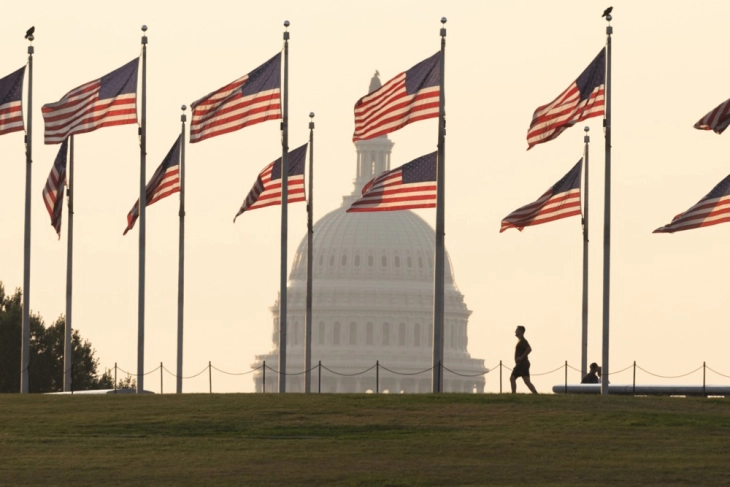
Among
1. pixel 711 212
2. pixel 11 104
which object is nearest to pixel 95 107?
pixel 11 104

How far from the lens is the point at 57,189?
6919cm

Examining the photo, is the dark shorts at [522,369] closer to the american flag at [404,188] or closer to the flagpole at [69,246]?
the american flag at [404,188]

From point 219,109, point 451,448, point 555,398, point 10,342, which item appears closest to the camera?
point 451,448

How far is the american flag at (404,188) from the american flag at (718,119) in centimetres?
836

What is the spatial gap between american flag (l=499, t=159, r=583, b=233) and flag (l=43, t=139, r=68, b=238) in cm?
1351

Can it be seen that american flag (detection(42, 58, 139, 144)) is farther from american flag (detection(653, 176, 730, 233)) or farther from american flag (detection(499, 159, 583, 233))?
american flag (detection(653, 176, 730, 233))

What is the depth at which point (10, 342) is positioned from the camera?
11312 centimetres

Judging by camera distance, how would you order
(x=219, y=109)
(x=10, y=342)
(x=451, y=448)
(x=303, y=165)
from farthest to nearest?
1. (x=10, y=342)
2. (x=303, y=165)
3. (x=219, y=109)
4. (x=451, y=448)

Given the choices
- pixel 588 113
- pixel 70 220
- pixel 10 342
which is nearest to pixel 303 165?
pixel 70 220

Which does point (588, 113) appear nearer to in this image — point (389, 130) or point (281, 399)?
point (389, 130)

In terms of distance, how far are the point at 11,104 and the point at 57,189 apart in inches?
111

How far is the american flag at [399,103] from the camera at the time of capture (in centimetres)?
6078

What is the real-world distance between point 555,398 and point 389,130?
10539 mm

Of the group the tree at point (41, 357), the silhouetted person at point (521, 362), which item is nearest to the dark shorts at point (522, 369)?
the silhouetted person at point (521, 362)
